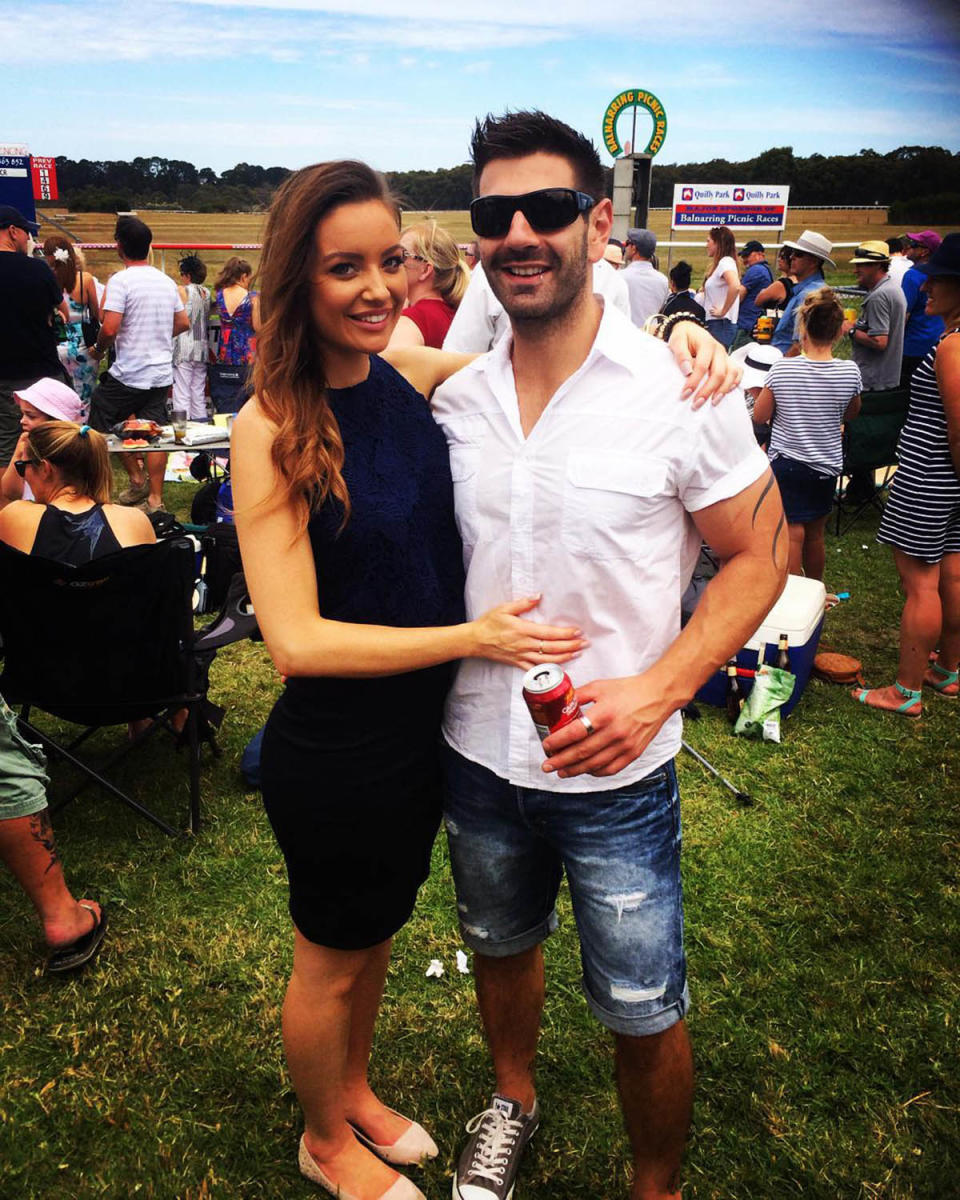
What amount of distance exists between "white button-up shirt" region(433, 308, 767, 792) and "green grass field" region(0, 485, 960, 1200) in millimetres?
1256

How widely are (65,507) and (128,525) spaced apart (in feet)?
0.81

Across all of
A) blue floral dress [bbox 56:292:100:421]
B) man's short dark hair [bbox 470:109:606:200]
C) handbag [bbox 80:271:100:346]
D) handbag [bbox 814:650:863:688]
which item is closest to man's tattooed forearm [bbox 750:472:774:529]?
man's short dark hair [bbox 470:109:606:200]

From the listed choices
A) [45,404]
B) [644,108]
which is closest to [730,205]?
[644,108]

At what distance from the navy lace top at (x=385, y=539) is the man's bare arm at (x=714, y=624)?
379 mm

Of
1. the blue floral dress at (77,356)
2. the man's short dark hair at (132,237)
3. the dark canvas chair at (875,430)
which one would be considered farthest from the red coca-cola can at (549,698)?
the blue floral dress at (77,356)

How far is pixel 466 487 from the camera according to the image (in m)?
1.77

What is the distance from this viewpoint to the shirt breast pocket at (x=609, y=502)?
162 cm

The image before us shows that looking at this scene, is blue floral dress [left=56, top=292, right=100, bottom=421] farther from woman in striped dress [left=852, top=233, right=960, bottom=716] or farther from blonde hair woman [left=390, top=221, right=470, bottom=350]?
woman in striped dress [left=852, top=233, right=960, bottom=716]

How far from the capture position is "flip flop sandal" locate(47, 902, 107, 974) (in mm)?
2826

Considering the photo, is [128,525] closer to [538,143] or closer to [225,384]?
[538,143]

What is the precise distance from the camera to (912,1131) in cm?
234

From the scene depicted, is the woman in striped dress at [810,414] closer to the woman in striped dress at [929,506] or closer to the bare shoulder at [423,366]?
the woman in striped dress at [929,506]

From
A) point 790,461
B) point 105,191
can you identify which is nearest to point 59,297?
point 790,461

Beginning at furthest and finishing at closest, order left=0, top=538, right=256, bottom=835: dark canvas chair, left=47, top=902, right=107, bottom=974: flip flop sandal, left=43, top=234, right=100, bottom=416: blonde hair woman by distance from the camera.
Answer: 1. left=43, top=234, right=100, bottom=416: blonde hair woman
2. left=0, top=538, right=256, bottom=835: dark canvas chair
3. left=47, top=902, right=107, bottom=974: flip flop sandal
